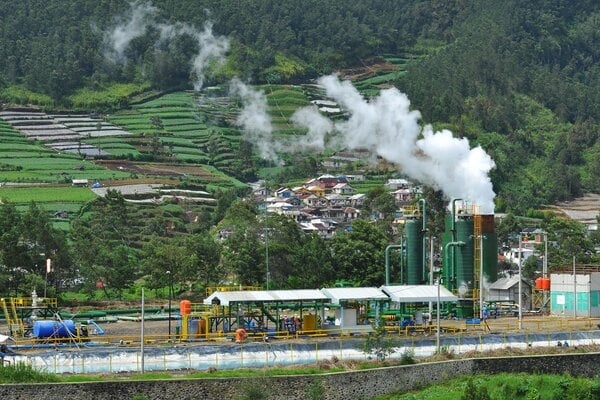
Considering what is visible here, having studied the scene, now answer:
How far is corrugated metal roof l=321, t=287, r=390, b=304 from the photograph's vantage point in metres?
58.4

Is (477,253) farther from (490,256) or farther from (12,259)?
(12,259)

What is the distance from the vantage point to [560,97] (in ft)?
541

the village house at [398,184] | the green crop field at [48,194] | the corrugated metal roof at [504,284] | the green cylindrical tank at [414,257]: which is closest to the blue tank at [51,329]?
the green cylindrical tank at [414,257]

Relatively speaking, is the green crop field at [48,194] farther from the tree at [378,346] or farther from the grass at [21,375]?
the grass at [21,375]

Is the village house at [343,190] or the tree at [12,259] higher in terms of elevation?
the village house at [343,190]

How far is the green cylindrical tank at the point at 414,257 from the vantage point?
6981 centimetres

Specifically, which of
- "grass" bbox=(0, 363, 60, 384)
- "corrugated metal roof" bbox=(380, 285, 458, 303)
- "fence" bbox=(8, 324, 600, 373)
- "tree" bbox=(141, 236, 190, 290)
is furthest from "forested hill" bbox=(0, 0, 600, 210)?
"grass" bbox=(0, 363, 60, 384)

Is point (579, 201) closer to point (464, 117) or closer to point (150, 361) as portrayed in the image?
point (464, 117)

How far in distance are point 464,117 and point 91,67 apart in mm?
42778

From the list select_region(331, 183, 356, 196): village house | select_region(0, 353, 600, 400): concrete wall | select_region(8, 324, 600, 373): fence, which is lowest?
select_region(0, 353, 600, 400): concrete wall

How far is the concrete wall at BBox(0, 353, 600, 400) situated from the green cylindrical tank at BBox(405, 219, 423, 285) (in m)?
18.1

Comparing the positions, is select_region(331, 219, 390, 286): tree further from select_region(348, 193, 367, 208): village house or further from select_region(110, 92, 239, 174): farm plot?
select_region(110, 92, 239, 174): farm plot

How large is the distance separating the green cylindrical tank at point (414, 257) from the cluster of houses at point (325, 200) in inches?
1881

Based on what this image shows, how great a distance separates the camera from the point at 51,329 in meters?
52.2
